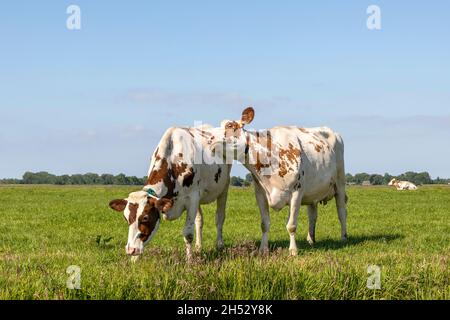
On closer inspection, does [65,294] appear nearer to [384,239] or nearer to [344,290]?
[344,290]

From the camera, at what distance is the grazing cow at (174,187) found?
32.9 feet

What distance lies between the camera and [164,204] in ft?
33.2

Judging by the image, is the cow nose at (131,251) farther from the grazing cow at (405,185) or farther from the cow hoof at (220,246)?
the grazing cow at (405,185)

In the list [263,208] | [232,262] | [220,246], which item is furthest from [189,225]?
[232,262]

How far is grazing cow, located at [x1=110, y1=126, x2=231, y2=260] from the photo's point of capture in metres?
10.0

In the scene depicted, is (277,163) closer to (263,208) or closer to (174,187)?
(263,208)

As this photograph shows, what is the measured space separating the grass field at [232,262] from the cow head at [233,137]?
2.02 metres

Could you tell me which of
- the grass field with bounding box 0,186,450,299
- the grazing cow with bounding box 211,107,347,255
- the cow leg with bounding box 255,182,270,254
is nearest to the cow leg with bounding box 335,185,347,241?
the grass field with bounding box 0,186,450,299

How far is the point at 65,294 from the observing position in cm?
751

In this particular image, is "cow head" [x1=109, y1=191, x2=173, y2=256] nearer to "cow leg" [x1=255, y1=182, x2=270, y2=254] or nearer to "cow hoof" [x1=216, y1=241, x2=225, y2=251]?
"cow leg" [x1=255, y1=182, x2=270, y2=254]

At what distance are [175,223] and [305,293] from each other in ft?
43.0

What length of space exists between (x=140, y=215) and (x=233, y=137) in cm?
301

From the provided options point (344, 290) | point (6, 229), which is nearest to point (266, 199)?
point (344, 290)

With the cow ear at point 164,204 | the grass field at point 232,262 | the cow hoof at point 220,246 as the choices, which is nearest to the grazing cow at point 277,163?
the grass field at point 232,262
